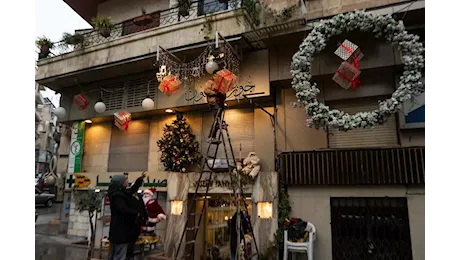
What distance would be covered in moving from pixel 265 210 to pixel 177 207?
300cm

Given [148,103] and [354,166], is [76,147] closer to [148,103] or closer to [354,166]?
[148,103]

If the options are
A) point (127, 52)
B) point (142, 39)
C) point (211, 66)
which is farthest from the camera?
point (127, 52)

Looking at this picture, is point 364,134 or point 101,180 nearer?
point 364,134

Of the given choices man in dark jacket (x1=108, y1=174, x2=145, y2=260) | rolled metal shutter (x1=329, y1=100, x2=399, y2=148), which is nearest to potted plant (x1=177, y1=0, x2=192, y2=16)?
rolled metal shutter (x1=329, y1=100, x2=399, y2=148)

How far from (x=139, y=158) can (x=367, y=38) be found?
938 centimetres

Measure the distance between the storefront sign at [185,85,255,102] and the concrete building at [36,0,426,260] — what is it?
0.07 m

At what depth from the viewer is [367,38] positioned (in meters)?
8.58

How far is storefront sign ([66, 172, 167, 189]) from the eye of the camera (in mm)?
10672

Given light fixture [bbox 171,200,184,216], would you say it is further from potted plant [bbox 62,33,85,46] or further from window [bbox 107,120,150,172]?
potted plant [bbox 62,33,85,46]

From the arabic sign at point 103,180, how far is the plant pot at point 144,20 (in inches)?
245

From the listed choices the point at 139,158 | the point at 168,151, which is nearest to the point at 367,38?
the point at 168,151

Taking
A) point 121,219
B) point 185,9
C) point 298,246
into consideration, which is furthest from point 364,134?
point 185,9

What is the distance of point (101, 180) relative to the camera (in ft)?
38.9
